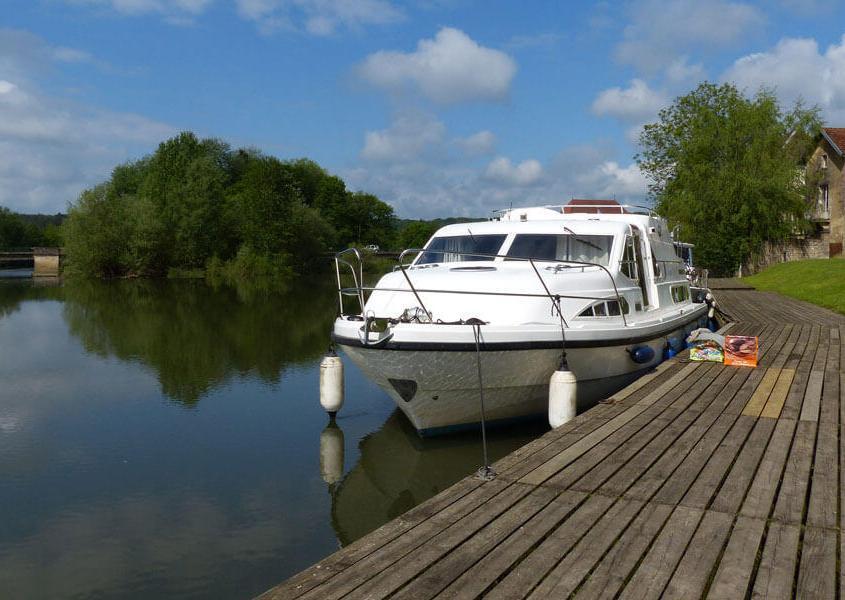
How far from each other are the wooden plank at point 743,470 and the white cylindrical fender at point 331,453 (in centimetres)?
443

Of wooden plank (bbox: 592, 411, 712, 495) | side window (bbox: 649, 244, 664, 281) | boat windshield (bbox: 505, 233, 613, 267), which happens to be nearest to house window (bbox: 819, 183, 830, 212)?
side window (bbox: 649, 244, 664, 281)

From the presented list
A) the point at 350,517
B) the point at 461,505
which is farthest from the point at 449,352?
the point at 461,505

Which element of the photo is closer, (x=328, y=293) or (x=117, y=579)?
(x=117, y=579)

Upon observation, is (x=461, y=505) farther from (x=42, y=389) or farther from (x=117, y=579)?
(x=42, y=389)

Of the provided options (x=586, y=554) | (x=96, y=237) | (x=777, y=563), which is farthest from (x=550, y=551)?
(x=96, y=237)

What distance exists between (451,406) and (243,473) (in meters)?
2.58

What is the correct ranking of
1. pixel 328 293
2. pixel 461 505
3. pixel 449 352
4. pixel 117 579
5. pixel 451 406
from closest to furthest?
pixel 461 505
pixel 117 579
pixel 449 352
pixel 451 406
pixel 328 293

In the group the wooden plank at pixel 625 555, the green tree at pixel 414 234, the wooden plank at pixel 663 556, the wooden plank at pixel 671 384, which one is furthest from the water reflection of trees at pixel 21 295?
the green tree at pixel 414 234

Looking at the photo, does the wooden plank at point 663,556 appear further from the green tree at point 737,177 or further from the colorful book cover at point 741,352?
the green tree at point 737,177

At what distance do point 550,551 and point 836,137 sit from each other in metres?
40.8

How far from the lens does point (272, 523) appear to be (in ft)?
22.6

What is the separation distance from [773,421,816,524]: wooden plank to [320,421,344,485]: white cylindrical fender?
4.79 meters

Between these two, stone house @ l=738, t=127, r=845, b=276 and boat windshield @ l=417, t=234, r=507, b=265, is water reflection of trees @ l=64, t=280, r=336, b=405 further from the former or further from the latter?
stone house @ l=738, t=127, r=845, b=276

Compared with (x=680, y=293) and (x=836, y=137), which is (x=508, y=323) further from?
(x=836, y=137)
